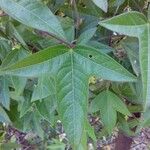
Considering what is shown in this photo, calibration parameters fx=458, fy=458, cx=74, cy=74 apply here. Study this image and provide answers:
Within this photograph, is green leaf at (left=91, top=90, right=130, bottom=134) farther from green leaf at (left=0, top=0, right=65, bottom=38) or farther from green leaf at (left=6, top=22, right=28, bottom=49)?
green leaf at (left=0, top=0, right=65, bottom=38)

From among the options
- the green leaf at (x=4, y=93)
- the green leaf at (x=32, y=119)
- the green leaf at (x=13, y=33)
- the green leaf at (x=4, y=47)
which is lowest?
the green leaf at (x=32, y=119)

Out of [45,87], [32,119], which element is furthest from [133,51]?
[32,119]

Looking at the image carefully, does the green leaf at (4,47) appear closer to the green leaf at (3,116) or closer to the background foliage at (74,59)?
the background foliage at (74,59)

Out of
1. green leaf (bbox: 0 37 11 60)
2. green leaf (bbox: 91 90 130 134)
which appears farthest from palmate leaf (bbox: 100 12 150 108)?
green leaf (bbox: 91 90 130 134)

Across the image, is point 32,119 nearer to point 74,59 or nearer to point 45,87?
point 45,87

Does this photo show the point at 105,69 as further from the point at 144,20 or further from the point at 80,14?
the point at 80,14

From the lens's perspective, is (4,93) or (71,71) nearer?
(71,71)

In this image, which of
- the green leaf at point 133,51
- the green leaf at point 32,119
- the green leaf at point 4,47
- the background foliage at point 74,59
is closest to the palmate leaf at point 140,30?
the background foliage at point 74,59
